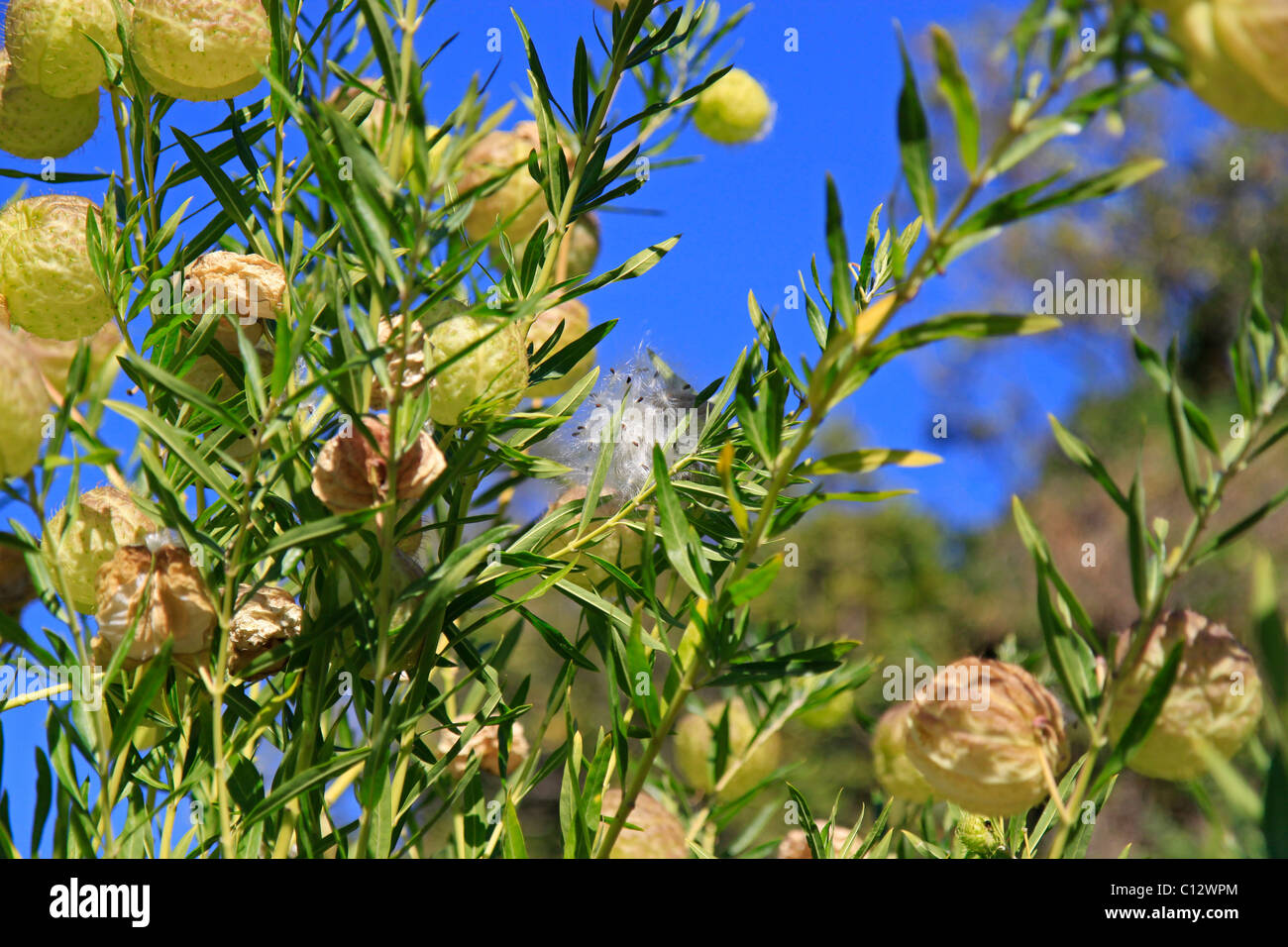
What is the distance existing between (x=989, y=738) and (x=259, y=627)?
0.25m

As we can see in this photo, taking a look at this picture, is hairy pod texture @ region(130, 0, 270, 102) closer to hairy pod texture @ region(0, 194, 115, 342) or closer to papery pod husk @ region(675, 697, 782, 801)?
hairy pod texture @ region(0, 194, 115, 342)

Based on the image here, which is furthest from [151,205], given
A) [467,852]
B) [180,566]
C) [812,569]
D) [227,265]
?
[812,569]

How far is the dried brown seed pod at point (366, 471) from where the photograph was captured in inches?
13.1

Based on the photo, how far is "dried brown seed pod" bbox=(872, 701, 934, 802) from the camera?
19.3 inches

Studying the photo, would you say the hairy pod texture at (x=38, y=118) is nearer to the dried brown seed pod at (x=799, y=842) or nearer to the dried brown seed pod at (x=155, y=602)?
the dried brown seed pod at (x=155, y=602)

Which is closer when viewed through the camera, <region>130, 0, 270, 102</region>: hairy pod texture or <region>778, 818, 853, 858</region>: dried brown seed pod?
<region>130, 0, 270, 102</region>: hairy pod texture

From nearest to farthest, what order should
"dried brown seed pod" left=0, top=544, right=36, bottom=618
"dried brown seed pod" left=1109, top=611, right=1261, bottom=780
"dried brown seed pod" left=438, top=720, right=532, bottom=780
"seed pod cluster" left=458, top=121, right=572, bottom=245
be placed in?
"dried brown seed pod" left=1109, top=611, right=1261, bottom=780 < "dried brown seed pod" left=0, top=544, right=36, bottom=618 < "dried brown seed pod" left=438, top=720, right=532, bottom=780 < "seed pod cluster" left=458, top=121, right=572, bottom=245

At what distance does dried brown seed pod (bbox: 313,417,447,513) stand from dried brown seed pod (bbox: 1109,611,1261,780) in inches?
8.3

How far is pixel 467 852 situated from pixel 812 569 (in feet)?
16.1

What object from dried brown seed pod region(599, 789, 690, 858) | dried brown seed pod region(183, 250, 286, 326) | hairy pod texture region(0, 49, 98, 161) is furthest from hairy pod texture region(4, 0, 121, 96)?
dried brown seed pod region(599, 789, 690, 858)

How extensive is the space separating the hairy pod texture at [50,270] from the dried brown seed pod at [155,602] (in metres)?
0.14

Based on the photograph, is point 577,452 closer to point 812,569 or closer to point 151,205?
point 151,205

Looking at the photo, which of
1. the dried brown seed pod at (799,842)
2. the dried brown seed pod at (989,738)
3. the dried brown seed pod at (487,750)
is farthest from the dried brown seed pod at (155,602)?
the dried brown seed pod at (799,842)
